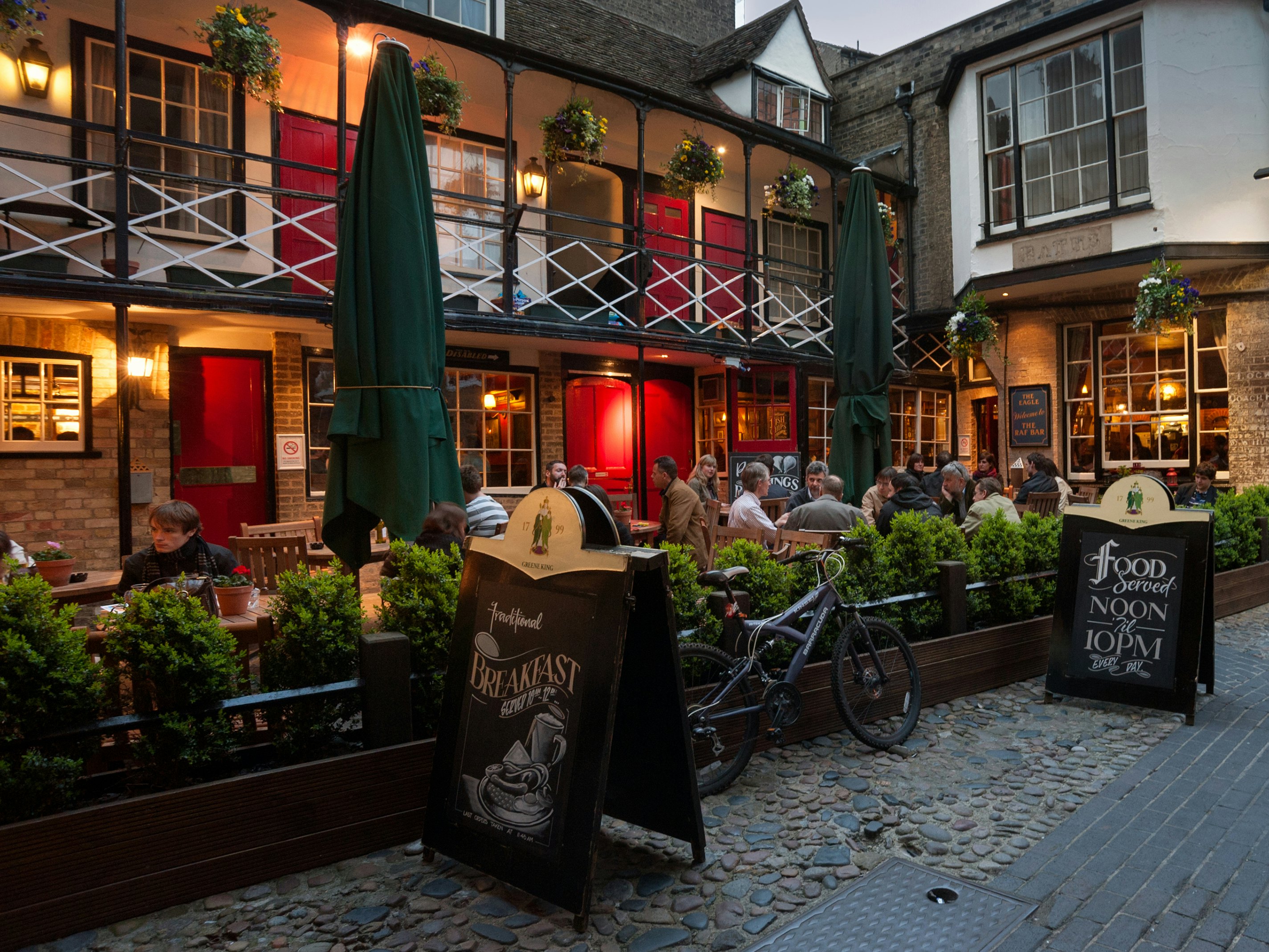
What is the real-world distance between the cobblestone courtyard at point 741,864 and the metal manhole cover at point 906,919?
0.08m

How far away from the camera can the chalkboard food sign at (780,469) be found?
12320 mm

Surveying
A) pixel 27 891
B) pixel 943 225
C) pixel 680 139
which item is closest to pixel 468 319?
pixel 680 139

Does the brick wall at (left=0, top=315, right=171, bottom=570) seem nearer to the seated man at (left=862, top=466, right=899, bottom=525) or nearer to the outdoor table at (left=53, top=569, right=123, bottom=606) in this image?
the outdoor table at (left=53, top=569, right=123, bottom=606)

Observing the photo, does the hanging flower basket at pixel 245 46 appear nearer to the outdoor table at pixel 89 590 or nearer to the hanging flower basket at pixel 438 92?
the hanging flower basket at pixel 438 92

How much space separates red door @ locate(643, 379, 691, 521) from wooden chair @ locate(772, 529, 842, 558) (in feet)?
22.2

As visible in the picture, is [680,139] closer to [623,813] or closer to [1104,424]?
[1104,424]

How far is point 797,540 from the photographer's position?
231 inches

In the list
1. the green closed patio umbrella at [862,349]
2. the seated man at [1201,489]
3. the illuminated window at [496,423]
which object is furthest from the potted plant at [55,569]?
the seated man at [1201,489]

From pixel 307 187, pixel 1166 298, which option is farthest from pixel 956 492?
pixel 307 187

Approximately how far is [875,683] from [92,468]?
27.0 feet

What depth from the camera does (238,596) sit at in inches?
154

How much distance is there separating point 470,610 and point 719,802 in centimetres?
144

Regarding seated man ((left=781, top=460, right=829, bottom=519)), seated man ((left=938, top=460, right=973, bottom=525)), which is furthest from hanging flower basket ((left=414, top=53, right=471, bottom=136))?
seated man ((left=938, top=460, right=973, bottom=525))

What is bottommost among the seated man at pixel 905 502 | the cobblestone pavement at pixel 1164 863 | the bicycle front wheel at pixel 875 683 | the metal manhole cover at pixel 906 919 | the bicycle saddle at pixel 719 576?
the metal manhole cover at pixel 906 919
